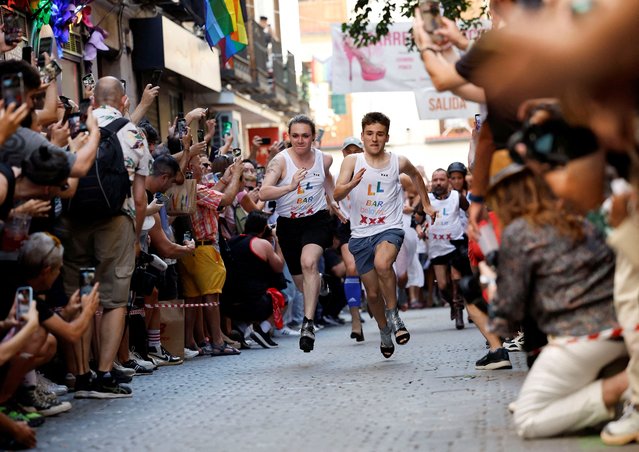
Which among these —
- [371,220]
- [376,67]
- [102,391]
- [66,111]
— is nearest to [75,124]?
[66,111]

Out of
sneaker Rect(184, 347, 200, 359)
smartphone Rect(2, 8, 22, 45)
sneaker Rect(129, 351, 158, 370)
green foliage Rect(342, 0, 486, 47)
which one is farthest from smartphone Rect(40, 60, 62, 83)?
green foliage Rect(342, 0, 486, 47)

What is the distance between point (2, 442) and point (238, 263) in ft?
27.0

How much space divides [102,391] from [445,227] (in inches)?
372

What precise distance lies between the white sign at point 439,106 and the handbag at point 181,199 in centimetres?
1643

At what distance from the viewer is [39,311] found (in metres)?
7.98

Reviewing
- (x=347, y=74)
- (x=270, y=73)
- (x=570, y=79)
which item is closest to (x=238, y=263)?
(x=570, y=79)

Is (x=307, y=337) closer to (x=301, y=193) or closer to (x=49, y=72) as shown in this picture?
(x=301, y=193)

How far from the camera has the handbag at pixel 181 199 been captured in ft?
43.1

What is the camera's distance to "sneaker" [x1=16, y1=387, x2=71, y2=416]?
27.9ft

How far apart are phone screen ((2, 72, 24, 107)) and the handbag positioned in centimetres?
537

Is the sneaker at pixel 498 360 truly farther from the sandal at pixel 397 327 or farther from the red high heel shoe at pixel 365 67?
the red high heel shoe at pixel 365 67

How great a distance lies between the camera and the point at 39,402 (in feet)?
28.3

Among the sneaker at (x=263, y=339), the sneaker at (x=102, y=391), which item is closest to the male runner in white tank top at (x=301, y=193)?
the sneaker at (x=263, y=339)

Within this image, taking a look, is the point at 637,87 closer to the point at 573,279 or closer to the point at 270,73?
the point at 573,279
